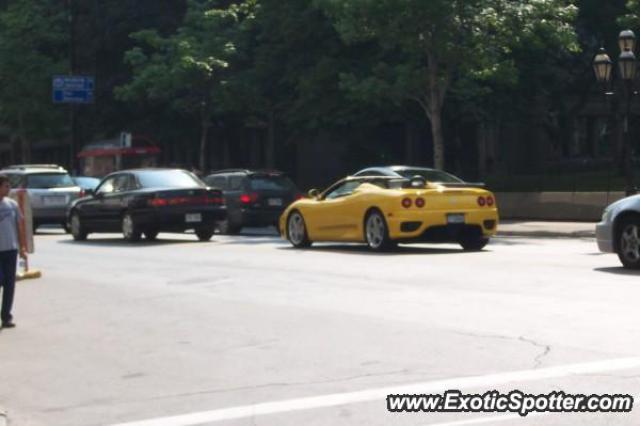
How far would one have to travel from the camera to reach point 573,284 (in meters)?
14.4

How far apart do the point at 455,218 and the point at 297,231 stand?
150 inches

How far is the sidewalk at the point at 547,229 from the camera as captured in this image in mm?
27234

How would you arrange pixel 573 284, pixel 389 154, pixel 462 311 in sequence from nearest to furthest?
pixel 462 311
pixel 573 284
pixel 389 154

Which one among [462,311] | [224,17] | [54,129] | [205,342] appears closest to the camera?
[205,342]

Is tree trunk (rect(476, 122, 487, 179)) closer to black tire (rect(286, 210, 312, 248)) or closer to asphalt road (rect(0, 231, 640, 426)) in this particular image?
black tire (rect(286, 210, 312, 248))

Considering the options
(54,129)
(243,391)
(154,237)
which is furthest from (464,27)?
(54,129)

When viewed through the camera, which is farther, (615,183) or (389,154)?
(389,154)

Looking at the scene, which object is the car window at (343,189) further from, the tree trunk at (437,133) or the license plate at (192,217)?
the tree trunk at (437,133)

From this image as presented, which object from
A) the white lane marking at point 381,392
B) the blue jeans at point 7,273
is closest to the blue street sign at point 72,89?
the blue jeans at point 7,273

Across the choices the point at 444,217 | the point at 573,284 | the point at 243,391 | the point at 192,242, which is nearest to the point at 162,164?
the point at 192,242

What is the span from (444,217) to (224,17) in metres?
26.5

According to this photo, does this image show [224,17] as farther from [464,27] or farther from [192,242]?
[192,242]

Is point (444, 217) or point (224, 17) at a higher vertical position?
point (224, 17)

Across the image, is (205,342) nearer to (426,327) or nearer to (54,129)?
(426,327)
